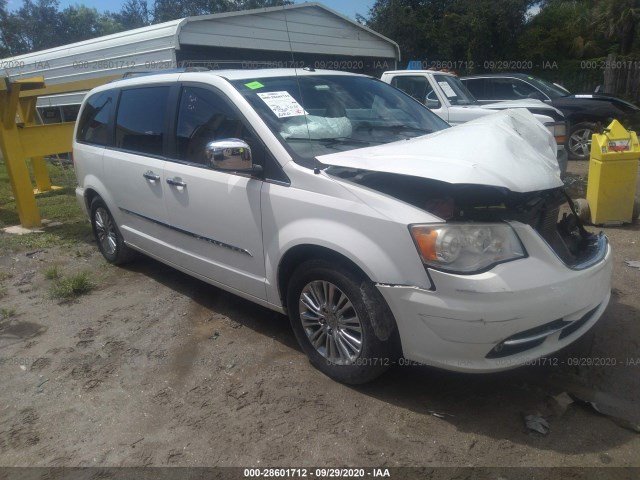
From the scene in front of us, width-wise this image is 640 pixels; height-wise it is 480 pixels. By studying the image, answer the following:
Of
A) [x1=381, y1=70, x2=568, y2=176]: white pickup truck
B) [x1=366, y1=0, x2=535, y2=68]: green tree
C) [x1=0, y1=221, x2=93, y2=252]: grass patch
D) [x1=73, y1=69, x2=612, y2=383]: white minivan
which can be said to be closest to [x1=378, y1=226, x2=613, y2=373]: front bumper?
[x1=73, y1=69, x2=612, y2=383]: white minivan

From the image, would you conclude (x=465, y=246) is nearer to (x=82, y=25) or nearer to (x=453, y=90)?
(x=453, y=90)

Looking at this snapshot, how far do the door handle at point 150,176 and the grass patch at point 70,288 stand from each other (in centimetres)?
139

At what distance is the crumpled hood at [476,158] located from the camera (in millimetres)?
2840

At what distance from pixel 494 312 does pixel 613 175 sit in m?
4.28

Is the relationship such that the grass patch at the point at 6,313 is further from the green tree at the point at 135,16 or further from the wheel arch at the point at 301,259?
the green tree at the point at 135,16

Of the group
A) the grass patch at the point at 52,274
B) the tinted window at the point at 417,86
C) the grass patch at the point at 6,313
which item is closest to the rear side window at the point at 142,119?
the grass patch at the point at 52,274

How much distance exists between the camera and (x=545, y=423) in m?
2.96

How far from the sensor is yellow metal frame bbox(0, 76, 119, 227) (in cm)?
715

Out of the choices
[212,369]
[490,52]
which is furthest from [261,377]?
[490,52]

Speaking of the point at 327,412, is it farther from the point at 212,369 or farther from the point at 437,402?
the point at 212,369

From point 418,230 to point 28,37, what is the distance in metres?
52.4

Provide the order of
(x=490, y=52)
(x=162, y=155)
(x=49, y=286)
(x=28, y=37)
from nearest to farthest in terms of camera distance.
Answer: (x=162, y=155)
(x=49, y=286)
(x=490, y=52)
(x=28, y=37)

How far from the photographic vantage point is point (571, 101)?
1122 cm

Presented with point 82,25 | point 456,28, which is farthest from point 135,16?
point 456,28
